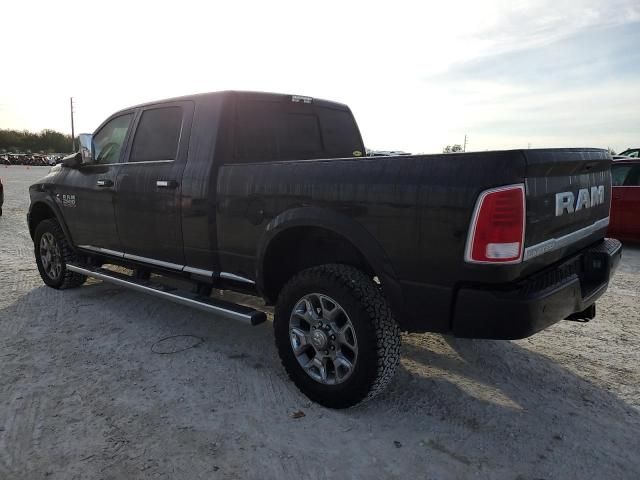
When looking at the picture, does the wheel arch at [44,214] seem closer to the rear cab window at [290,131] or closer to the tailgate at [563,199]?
the rear cab window at [290,131]

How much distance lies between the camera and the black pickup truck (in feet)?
7.48

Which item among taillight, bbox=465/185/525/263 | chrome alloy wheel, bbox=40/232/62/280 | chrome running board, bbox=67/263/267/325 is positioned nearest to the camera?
taillight, bbox=465/185/525/263

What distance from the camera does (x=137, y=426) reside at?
2.67 metres

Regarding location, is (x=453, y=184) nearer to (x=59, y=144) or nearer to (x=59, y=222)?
(x=59, y=222)

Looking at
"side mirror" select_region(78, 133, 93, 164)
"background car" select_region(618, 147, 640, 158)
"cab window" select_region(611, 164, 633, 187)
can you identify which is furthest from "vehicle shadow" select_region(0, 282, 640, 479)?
"background car" select_region(618, 147, 640, 158)

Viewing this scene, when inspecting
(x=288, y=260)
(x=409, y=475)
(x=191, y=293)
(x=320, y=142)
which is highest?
(x=320, y=142)

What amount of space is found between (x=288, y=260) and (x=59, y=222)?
3197mm

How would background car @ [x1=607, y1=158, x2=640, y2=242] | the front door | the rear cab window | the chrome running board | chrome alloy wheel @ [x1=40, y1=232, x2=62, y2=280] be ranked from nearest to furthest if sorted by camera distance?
the chrome running board, the rear cab window, the front door, chrome alloy wheel @ [x1=40, y1=232, x2=62, y2=280], background car @ [x1=607, y1=158, x2=640, y2=242]

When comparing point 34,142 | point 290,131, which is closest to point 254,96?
point 290,131

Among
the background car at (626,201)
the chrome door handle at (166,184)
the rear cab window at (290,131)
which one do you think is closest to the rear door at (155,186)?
the chrome door handle at (166,184)

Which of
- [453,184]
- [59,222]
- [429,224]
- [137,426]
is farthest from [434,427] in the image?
[59,222]

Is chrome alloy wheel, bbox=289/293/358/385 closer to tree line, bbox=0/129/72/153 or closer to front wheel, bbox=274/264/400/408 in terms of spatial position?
front wheel, bbox=274/264/400/408

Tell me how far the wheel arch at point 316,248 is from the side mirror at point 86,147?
2.64m

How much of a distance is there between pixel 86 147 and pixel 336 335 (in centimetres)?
341
